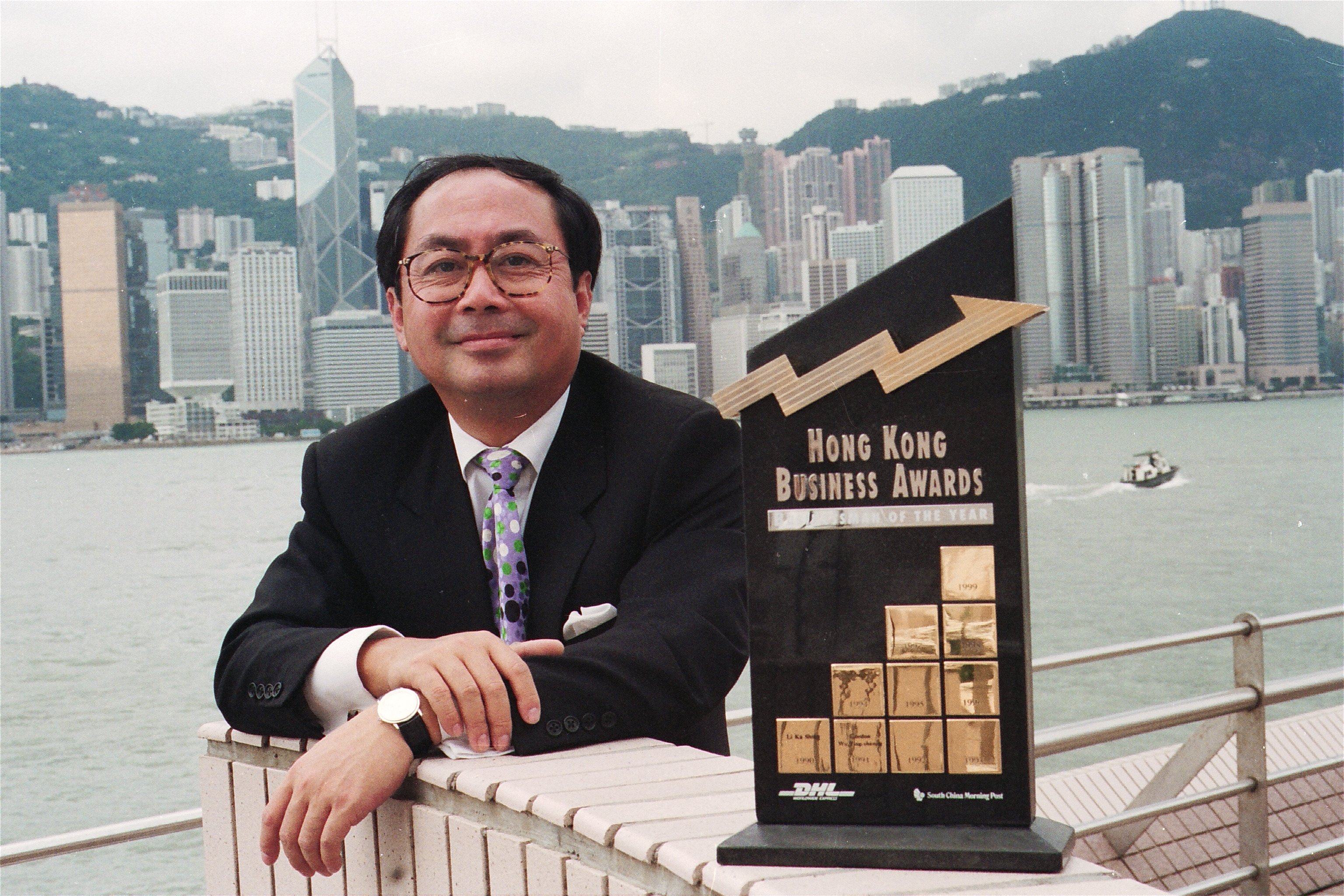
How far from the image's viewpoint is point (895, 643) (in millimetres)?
800

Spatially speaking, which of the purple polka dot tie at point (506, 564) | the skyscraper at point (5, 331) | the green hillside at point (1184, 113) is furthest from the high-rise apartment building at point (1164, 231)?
the purple polka dot tie at point (506, 564)

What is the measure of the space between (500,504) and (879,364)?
0.82 meters

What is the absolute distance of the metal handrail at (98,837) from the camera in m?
1.55

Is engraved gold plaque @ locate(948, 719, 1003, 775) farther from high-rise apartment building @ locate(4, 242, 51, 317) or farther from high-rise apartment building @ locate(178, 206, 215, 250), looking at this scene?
high-rise apartment building @ locate(178, 206, 215, 250)

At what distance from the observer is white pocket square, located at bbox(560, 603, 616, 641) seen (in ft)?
4.77

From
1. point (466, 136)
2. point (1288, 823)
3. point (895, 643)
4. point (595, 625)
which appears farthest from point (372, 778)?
point (466, 136)

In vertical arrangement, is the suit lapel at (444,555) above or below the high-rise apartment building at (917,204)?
below

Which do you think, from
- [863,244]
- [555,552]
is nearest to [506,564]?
[555,552]

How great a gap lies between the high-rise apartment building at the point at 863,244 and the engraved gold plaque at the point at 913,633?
36.8 metres

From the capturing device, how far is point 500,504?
152cm

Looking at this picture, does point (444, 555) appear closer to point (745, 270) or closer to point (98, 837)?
point (98, 837)

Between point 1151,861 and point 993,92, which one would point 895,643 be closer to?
point 1151,861

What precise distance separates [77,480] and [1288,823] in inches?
3478

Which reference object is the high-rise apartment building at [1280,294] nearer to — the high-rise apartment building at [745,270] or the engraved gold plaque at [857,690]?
the high-rise apartment building at [745,270]
